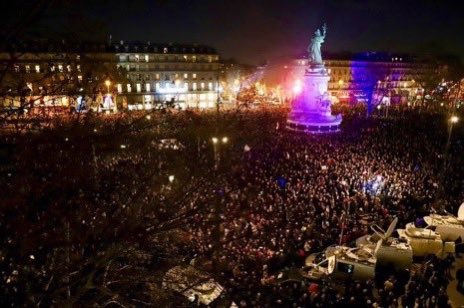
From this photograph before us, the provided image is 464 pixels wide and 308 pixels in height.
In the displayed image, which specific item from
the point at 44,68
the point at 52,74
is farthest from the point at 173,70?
the point at 52,74

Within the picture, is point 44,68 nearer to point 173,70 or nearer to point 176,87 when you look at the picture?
point 176,87

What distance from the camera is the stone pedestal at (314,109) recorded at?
33.0m

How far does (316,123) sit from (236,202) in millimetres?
22257

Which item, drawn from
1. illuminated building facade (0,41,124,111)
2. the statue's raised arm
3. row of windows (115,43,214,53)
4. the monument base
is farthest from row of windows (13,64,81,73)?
row of windows (115,43,214,53)

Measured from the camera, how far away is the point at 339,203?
45.8 ft

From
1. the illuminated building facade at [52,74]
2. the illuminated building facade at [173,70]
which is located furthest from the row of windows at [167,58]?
the illuminated building facade at [52,74]

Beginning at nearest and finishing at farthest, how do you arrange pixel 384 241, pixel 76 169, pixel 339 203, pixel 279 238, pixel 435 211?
pixel 76 169 < pixel 384 241 < pixel 279 238 < pixel 435 211 < pixel 339 203

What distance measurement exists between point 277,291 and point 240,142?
4948 mm

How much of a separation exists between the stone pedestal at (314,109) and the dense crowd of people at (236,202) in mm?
7257

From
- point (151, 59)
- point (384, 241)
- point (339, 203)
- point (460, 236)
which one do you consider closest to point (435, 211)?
point (460, 236)

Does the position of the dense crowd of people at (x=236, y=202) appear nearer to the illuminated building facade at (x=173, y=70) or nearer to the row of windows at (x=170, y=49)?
the illuminated building facade at (x=173, y=70)

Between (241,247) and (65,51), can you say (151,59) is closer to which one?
(241,247)

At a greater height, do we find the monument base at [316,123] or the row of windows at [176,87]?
the row of windows at [176,87]

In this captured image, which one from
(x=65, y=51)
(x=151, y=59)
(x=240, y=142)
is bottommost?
(x=240, y=142)
